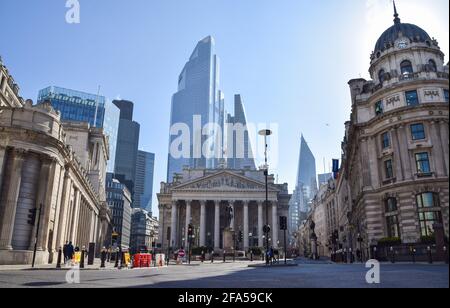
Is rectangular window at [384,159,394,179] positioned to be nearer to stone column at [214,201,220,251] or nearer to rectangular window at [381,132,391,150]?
rectangular window at [381,132,391,150]

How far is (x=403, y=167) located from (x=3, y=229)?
30699 millimetres

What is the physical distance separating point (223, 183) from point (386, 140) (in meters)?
89.2

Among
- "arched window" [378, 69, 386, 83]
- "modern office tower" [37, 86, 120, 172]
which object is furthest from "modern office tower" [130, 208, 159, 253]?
"arched window" [378, 69, 386, 83]

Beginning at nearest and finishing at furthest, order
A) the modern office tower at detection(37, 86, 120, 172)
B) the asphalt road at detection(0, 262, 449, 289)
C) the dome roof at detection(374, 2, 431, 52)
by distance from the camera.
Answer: the dome roof at detection(374, 2, 431, 52)
the asphalt road at detection(0, 262, 449, 289)
the modern office tower at detection(37, 86, 120, 172)

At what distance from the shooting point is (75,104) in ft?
394

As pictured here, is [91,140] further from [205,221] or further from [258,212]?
[258,212]

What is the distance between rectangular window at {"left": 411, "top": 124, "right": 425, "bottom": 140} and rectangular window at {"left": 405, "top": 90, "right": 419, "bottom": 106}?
1.35 ft

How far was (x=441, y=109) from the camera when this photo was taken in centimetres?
405

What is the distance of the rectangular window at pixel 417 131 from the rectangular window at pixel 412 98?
1.35ft

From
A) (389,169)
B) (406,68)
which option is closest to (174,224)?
(389,169)

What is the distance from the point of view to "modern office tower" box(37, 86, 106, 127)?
115 m

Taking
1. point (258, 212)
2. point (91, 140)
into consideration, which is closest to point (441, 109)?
point (91, 140)

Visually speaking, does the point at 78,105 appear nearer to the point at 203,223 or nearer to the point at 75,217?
the point at 203,223

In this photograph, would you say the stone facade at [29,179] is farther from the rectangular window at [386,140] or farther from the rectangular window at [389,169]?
the rectangular window at [386,140]
